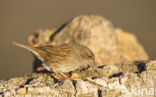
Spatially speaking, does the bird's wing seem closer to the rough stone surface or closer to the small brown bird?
the small brown bird

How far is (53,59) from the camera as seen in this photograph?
5.95 meters

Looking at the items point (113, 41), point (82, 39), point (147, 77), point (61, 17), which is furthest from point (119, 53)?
point (61, 17)

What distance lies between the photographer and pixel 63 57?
5988mm

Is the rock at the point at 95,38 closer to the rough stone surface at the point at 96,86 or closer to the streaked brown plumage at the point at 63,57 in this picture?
the streaked brown plumage at the point at 63,57

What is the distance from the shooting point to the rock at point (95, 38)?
7918 mm

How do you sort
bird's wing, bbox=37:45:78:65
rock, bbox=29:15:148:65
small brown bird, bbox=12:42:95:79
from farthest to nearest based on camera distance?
rock, bbox=29:15:148:65 < bird's wing, bbox=37:45:78:65 < small brown bird, bbox=12:42:95:79

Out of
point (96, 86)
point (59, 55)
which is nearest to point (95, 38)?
point (59, 55)

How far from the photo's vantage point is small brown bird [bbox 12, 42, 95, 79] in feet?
19.1

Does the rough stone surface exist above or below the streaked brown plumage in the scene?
below

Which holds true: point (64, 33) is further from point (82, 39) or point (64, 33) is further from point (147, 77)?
point (147, 77)

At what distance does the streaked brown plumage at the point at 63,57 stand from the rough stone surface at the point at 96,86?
0.96 metres

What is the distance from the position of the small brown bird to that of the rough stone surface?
0.95 metres

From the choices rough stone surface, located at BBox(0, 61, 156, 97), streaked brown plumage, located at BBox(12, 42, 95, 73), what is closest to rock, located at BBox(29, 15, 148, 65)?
streaked brown plumage, located at BBox(12, 42, 95, 73)

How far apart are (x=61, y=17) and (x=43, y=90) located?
11774 mm
